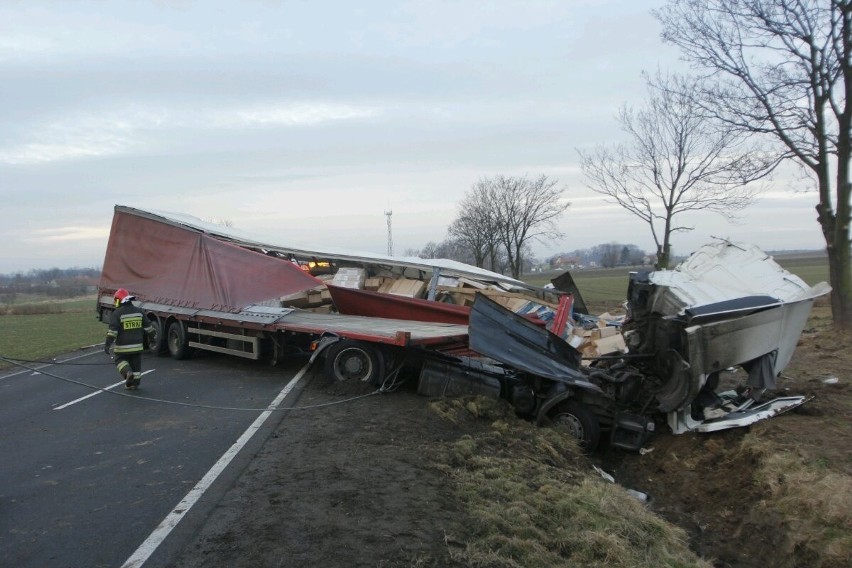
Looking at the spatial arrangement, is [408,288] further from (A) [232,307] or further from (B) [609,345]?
(B) [609,345]

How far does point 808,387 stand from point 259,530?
8217 millimetres

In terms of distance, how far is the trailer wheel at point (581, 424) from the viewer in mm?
7875

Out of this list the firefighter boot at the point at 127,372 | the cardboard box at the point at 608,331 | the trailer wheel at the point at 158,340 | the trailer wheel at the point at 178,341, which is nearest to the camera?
the firefighter boot at the point at 127,372

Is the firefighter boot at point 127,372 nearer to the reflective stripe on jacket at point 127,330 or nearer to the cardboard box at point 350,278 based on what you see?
the reflective stripe on jacket at point 127,330

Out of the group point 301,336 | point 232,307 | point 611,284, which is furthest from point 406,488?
point 611,284

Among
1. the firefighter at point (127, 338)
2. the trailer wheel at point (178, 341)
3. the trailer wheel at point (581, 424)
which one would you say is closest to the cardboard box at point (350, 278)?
the trailer wheel at point (178, 341)

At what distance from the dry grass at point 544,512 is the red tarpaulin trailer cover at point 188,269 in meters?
5.51

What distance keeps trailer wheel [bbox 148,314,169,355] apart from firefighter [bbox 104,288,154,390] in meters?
3.87

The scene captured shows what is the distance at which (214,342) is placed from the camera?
42.2ft

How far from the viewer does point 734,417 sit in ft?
25.5

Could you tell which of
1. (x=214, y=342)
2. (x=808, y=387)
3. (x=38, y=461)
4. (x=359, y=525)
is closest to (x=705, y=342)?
(x=808, y=387)

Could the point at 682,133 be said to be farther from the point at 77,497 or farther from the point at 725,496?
the point at 77,497

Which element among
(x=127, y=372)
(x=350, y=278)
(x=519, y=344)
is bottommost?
(x=127, y=372)

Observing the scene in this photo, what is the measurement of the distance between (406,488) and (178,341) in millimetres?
9854
